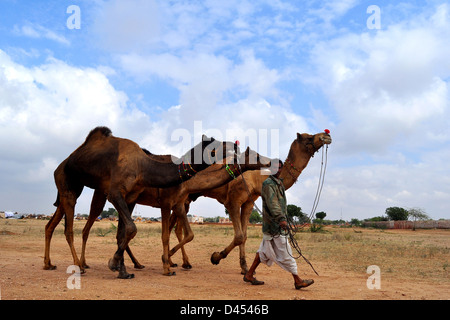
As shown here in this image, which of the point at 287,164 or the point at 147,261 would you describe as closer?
the point at 287,164

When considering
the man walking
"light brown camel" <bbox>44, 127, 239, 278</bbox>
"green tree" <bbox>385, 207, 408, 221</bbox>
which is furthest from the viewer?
"green tree" <bbox>385, 207, 408, 221</bbox>

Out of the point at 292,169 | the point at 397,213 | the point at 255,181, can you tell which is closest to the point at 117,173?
the point at 255,181

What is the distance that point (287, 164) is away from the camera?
977cm

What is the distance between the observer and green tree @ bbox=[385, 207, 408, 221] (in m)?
75.9

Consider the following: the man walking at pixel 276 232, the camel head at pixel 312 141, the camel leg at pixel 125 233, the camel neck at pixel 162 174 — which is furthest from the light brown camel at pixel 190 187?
the man walking at pixel 276 232

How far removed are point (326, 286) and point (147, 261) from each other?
22.3 ft

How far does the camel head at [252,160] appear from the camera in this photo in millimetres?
9289

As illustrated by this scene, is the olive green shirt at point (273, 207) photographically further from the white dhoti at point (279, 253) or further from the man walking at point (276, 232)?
the white dhoti at point (279, 253)

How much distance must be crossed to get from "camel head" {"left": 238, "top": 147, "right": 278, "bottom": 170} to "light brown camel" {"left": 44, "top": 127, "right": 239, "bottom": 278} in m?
0.41

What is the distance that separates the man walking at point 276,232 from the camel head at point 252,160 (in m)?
1.38

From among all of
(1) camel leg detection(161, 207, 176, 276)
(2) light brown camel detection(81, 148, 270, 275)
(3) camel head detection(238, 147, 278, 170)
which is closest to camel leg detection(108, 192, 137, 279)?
(1) camel leg detection(161, 207, 176, 276)

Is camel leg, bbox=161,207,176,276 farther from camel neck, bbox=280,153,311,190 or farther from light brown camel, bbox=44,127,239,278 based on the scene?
camel neck, bbox=280,153,311,190
